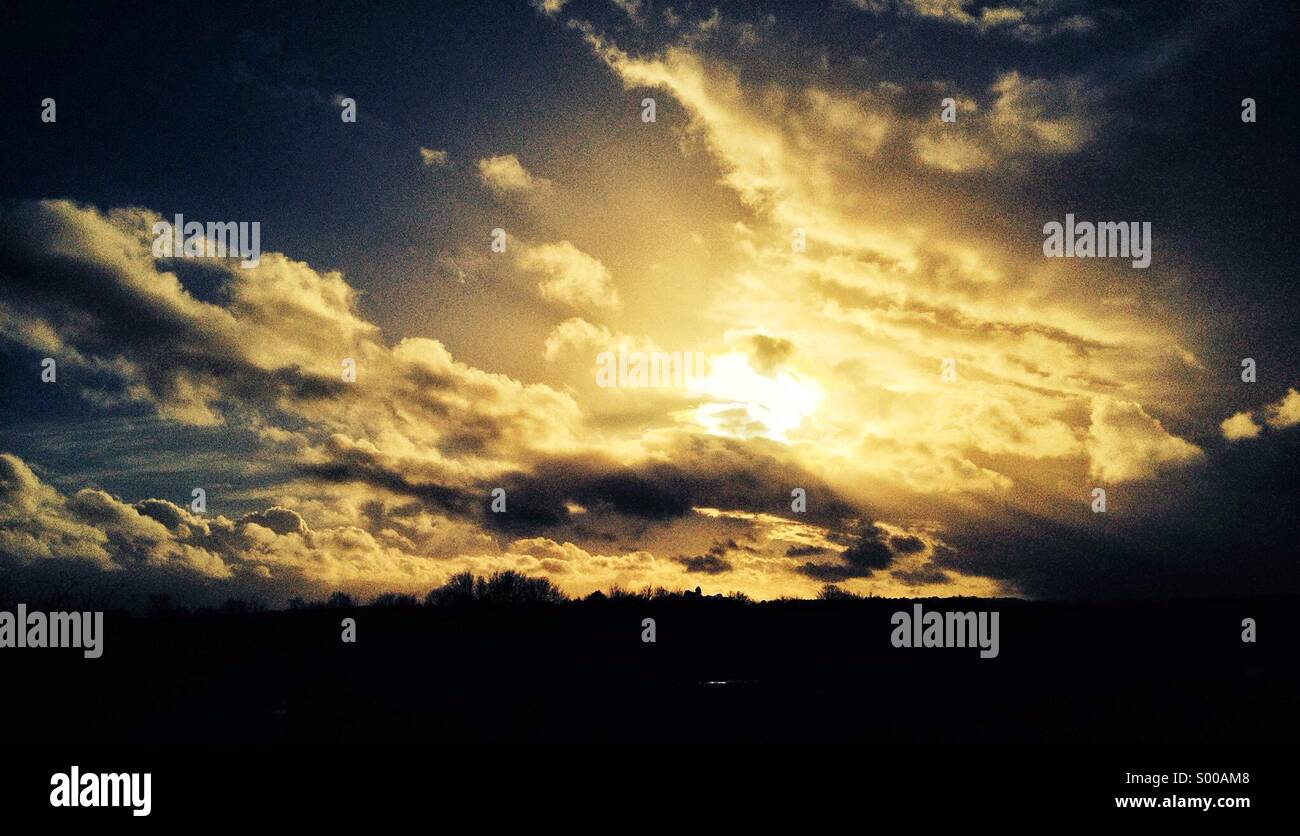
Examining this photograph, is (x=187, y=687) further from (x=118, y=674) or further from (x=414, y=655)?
(x=414, y=655)

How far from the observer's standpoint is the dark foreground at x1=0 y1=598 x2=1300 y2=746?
21281 mm

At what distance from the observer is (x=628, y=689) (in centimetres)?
2714

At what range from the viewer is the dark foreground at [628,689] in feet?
69.8
